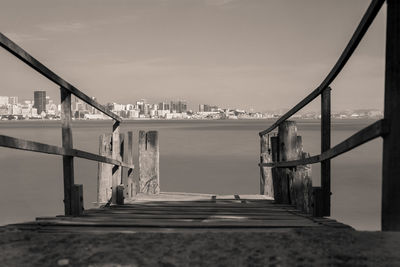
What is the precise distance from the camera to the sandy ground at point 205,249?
1.43 metres

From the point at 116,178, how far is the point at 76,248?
449cm

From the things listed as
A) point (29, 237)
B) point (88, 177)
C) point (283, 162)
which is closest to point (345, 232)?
point (29, 237)

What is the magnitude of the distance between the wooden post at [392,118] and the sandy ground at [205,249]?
0.78 ft

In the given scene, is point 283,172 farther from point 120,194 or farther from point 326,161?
point 326,161

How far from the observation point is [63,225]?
2.38m

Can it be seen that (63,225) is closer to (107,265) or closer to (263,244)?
(107,265)

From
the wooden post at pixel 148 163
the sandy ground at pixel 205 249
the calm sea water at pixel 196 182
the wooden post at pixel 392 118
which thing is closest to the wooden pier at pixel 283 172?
the wooden post at pixel 392 118

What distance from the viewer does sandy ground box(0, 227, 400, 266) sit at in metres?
1.43

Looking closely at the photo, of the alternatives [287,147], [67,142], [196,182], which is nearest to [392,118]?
[67,142]

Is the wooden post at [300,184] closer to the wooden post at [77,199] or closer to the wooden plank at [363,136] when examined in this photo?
the wooden plank at [363,136]

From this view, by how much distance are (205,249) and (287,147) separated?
379 cm

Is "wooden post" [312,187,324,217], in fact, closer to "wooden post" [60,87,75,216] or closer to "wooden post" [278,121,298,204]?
"wooden post" [278,121,298,204]

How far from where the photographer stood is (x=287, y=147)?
5.17 m

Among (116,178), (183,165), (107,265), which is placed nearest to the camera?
(107,265)
